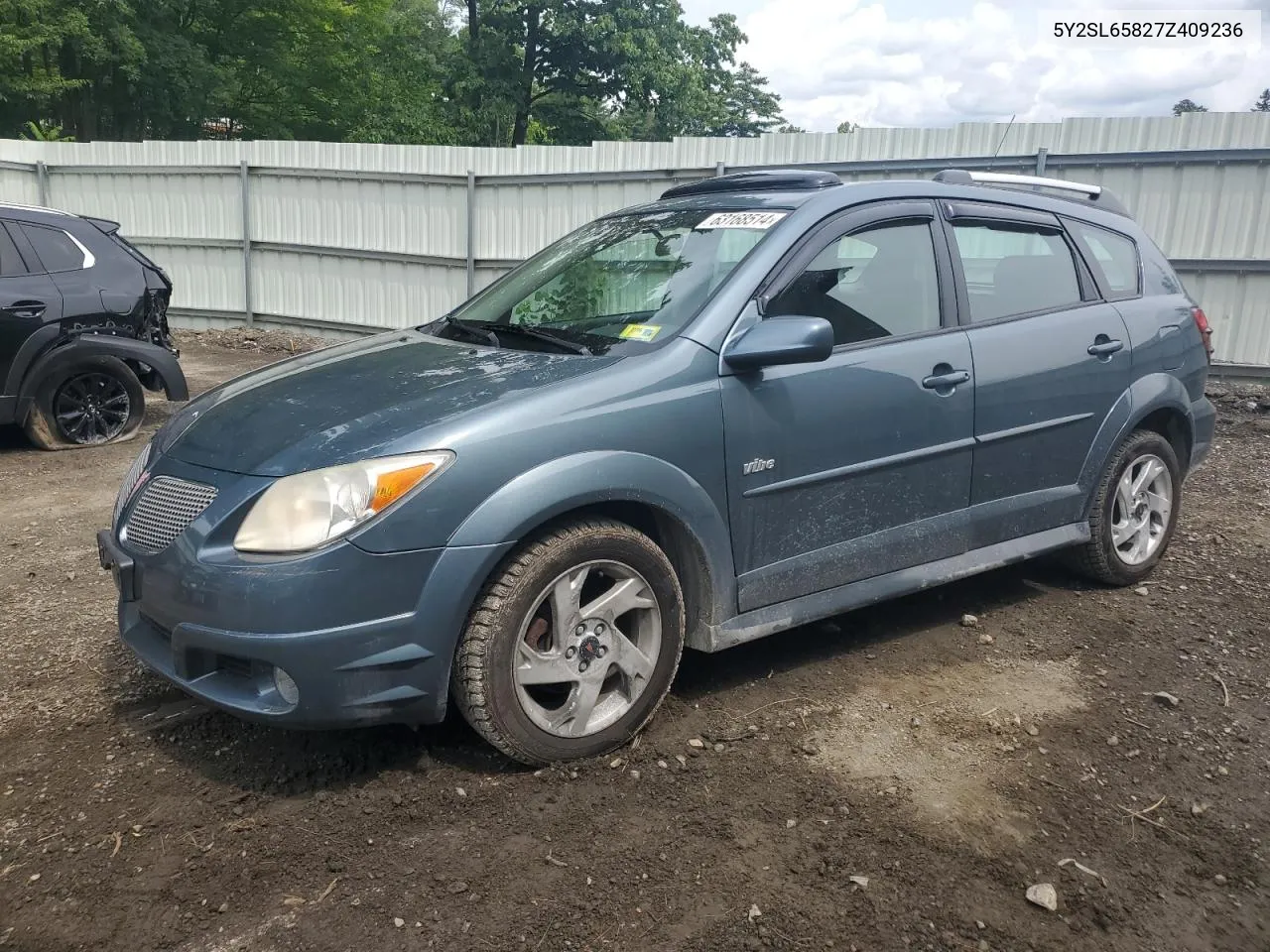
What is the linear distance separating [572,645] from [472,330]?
1.41 meters

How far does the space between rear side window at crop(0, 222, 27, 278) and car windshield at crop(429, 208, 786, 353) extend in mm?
4689

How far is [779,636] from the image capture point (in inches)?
164

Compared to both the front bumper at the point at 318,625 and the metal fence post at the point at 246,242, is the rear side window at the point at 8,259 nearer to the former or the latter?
the front bumper at the point at 318,625

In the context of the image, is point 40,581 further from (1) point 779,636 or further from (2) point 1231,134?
(2) point 1231,134

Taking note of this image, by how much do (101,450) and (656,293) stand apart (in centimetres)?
570

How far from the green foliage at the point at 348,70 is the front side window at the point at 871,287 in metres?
25.3

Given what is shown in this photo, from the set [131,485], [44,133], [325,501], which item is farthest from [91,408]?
[44,133]

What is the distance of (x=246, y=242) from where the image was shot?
1384 cm

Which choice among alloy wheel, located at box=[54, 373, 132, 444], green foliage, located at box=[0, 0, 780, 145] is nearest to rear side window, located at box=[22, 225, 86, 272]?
alloy wheel, located at box=[54, 373, 132, 444]

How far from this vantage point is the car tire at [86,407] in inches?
291

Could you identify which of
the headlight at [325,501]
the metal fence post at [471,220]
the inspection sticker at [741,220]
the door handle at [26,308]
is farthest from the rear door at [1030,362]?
the metal fence post at [471,220]

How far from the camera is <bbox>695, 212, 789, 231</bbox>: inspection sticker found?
3.60 m

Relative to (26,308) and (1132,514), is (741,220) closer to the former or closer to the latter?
(1132,514)

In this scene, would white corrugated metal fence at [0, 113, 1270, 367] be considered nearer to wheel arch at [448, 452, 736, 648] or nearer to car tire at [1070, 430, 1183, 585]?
car tire at [1070, 430, 1183, 585]
